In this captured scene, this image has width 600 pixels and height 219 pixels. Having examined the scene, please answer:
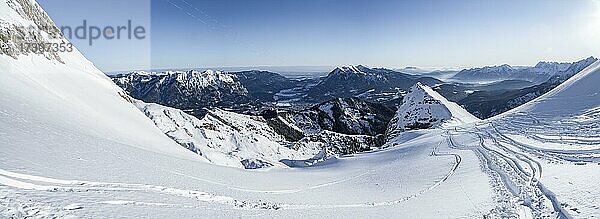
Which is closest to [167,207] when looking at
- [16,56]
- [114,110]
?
[16,56]

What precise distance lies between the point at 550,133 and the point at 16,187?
4755cm

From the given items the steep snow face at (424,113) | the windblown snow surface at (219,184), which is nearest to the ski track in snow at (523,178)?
the windblown snow surface at (219,184)

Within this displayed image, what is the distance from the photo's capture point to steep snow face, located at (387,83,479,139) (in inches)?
5340

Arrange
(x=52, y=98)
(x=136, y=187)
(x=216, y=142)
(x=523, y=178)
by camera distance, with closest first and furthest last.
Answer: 1. (x=136, y=187)
2. (x=523, y=178)
3. (x=52, y=98)
4. (x=216, y=142)

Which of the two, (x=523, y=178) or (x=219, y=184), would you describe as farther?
(x=523, y=178)

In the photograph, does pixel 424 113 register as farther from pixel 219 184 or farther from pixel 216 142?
pixel 219 184

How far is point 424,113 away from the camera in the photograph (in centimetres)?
15300

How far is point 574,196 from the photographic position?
1452cm

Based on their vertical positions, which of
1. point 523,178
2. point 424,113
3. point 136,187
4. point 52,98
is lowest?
point 424,113

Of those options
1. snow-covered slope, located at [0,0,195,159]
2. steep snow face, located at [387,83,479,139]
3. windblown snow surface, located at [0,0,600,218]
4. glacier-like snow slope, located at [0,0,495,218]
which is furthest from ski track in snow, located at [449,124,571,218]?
steep snow face, located at [387,83,479,139]

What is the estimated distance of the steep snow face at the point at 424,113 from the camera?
13562 cm

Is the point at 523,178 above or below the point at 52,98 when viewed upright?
below

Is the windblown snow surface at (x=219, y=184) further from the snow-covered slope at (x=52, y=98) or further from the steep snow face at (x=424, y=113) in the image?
the steep snow face at (x=424, y=113)

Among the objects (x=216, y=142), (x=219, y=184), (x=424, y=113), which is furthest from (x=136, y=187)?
(x=424, y=113)
